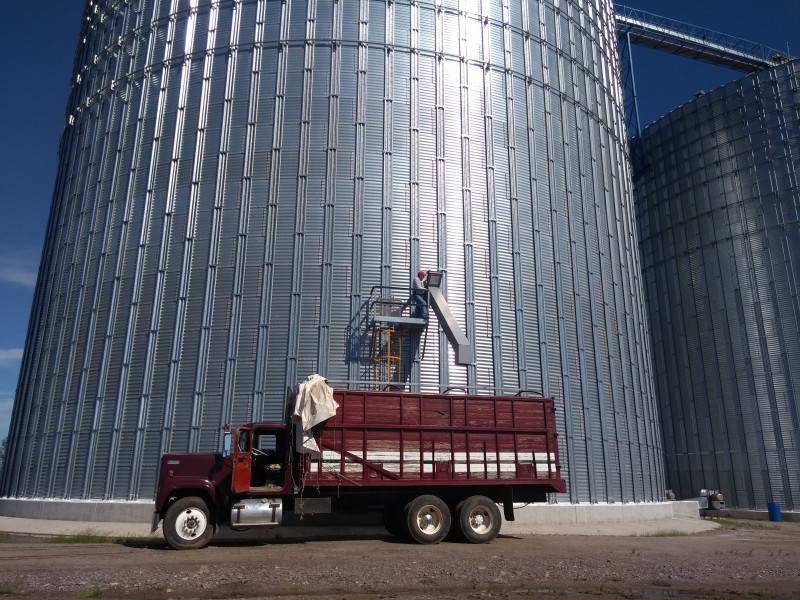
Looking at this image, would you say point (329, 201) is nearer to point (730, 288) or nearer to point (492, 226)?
point (492, 226)

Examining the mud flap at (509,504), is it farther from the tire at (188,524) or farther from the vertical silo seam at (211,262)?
the vertical silo seam at (211,262)

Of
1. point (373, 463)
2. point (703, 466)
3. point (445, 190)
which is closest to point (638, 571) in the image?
point (373, 463)

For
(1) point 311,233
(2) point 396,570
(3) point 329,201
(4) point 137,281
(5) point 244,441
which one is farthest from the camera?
(4) point 137,281

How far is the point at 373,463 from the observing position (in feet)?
55.1

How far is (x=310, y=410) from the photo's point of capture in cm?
1622

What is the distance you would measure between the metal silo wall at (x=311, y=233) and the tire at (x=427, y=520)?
5794 millimetres

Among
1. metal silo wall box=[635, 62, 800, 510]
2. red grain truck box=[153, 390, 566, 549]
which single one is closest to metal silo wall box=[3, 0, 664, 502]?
red grain truck box=[153, 390, 566, 549]

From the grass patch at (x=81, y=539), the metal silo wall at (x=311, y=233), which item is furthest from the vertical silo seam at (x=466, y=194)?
the grass patch at (x=81, y=539)

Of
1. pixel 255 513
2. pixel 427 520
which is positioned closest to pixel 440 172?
pixel 427 520

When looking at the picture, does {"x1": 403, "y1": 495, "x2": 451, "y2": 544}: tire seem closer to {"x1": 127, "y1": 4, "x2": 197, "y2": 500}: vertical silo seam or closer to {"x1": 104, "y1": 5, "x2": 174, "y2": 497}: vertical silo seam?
{"x1": 127, "y1": 4, "x2": 197, "y2": 500}: vertical silo seam

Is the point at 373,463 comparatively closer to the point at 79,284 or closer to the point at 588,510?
the point at 588,510

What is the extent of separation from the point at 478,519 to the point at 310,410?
5.12m

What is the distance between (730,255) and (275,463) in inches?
1193

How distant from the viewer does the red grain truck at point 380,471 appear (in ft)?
52.7
